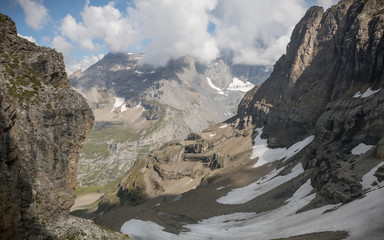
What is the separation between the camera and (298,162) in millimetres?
96812

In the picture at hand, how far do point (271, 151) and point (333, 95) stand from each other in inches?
1580

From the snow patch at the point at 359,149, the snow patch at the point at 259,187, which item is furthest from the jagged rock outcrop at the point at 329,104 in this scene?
the snow patch at the point at 259,187

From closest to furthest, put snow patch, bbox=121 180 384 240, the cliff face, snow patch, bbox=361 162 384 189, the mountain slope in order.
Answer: snow patch, bbox=121 180 384 240 < the mountain slope < snow patch, bbox=361 162 384 189 < the cliff face

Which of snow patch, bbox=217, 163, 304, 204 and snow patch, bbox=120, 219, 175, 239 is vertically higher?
snow patch, bbox=120, 219, 175, 239

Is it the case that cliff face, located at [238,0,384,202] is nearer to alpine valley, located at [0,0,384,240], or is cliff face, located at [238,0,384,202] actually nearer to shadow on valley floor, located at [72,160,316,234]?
alpine valley, located at [0,0,384,240]

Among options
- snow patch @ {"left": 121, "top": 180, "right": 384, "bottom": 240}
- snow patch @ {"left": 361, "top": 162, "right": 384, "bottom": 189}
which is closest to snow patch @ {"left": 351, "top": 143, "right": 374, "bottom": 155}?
snow patch @ {"left": 361, "top": 162, "right": 384, "bottom": 189}

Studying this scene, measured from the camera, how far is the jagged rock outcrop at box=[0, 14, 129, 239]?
1858 cm

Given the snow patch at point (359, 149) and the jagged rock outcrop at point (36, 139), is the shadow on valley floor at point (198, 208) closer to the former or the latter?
the snow patch at point (359, 149)

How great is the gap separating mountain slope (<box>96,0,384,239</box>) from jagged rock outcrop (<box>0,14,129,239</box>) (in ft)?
56.3

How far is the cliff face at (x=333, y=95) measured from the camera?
66.2 metres

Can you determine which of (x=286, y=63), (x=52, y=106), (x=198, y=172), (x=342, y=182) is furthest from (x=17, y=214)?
(x=286, y=63)

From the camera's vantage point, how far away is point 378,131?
69188mm

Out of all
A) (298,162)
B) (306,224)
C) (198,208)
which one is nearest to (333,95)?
(298,162)

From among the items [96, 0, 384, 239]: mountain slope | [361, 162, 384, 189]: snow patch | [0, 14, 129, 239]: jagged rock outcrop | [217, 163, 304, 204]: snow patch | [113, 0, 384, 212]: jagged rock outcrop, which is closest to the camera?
[0, 14, 129, 239]: jagged rock outcrop
